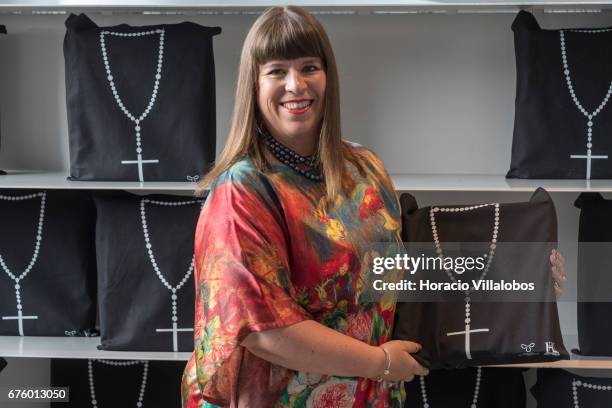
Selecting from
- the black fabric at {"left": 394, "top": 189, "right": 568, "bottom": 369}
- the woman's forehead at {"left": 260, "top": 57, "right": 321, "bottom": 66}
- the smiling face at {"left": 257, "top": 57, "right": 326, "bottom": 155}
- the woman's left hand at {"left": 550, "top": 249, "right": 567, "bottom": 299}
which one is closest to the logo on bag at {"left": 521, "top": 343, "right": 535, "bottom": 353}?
the black fabric at {"left": 394, "top": 189, "right": 568, "bottom": 369}

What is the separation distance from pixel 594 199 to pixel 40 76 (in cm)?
153

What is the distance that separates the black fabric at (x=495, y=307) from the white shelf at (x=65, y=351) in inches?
24.7

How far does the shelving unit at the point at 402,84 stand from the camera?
232cm

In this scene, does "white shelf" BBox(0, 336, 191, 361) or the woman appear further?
"white shelf" BBox(0, 336, 191, 361)

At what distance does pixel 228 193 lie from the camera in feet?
4.75

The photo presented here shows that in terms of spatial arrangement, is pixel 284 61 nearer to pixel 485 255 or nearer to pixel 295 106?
pixel 295 106

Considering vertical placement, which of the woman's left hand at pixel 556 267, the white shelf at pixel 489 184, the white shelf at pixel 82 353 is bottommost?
the white shelf at pixel 82 353

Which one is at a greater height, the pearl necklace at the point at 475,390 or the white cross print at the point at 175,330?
the white cross print at the point at 175,330

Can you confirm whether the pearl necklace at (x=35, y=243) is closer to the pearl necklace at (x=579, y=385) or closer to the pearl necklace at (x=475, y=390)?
the pearl necklace at (x=475, y=390)

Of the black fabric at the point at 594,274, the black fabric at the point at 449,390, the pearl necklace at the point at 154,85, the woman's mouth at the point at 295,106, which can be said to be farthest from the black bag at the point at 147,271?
the black fabric at the point at 594,274

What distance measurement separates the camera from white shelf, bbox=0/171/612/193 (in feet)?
6.60

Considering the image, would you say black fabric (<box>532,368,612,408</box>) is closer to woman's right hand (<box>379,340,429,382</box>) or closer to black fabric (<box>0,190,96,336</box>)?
woman's right hand (<box>379,340,429,382</box>)

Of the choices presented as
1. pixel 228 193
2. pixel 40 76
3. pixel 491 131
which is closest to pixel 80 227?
pixel 40 76

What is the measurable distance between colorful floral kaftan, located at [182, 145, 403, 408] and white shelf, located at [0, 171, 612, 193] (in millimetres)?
457
